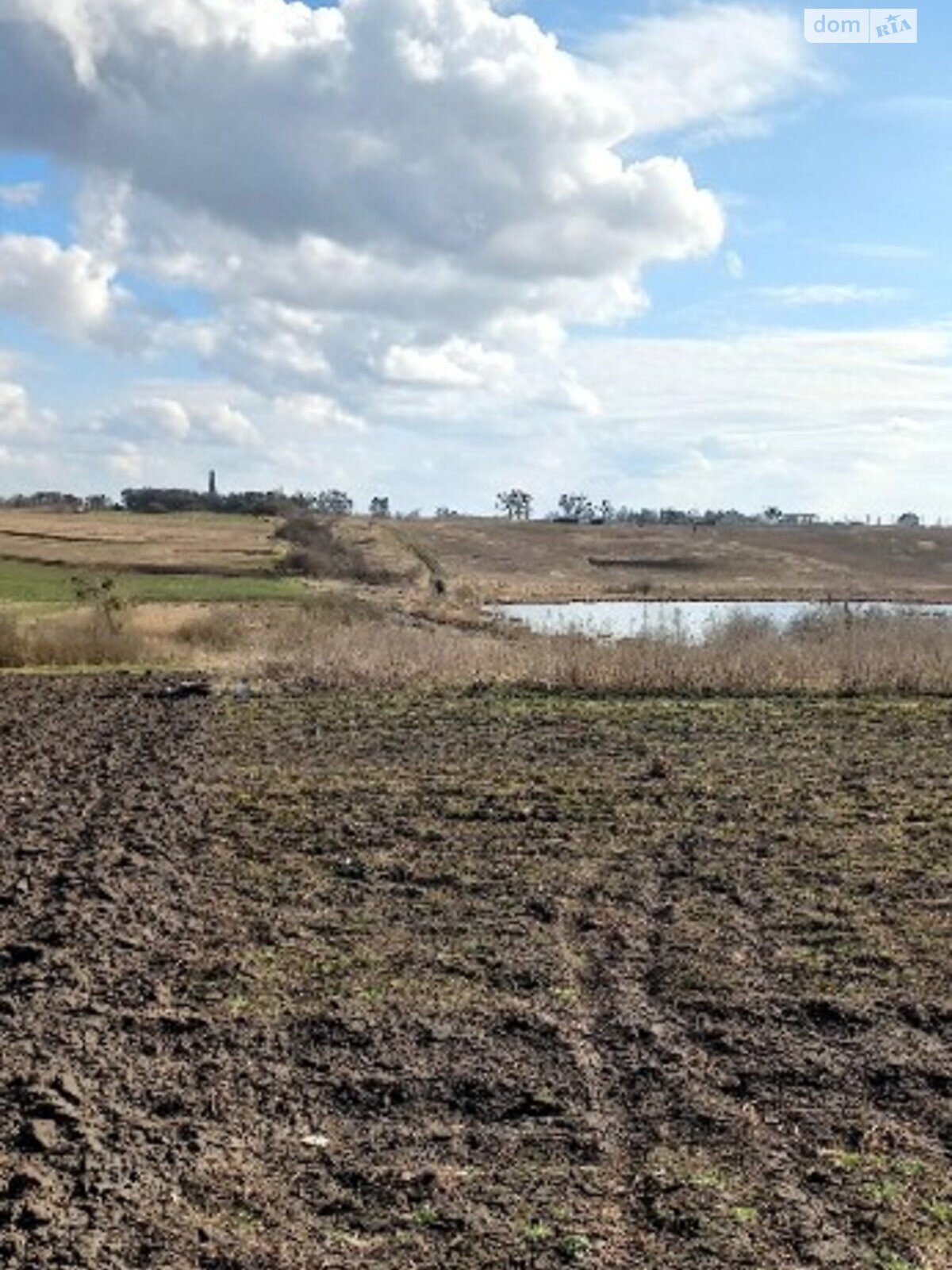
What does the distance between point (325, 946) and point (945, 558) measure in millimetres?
98136

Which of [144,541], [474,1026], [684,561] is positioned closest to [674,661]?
[474,1026]

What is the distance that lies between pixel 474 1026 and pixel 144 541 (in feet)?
246

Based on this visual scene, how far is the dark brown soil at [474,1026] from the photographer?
4840 mm

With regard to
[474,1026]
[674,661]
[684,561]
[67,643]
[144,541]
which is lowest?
[474,1026]

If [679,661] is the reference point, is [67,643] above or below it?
below

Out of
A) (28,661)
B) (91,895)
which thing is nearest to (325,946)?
(91,895)

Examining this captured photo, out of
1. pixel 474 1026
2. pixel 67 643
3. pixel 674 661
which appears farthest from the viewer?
pixel 67 643

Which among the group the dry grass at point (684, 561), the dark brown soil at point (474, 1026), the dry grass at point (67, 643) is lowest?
the dark brown soil at point (474, 1026)

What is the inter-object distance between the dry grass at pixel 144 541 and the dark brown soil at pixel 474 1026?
53.1 m

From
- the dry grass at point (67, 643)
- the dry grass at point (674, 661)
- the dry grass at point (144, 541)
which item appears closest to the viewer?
the dry grass at point (674, 661)

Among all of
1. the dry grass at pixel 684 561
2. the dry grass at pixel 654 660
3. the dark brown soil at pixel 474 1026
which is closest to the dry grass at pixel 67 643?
the dry grass at pixel 654 660

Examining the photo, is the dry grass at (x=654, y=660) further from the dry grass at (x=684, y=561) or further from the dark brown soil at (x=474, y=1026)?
the dry grass at (x=684, y=561)

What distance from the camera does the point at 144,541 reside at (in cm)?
7975

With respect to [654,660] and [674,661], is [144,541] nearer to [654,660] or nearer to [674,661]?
[654,660]
